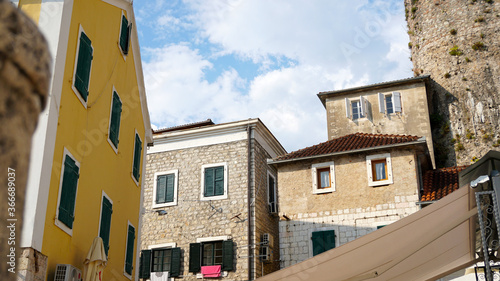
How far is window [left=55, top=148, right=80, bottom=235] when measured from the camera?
9.89m

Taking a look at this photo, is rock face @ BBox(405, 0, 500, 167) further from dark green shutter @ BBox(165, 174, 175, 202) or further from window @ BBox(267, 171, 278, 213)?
dark green shutter @ BBox(165, 174, 175, 202)

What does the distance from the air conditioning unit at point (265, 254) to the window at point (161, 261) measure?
327 centimetres

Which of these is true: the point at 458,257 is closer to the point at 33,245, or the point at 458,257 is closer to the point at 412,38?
the point at 33,245

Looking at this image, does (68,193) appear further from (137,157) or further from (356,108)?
(356,108)

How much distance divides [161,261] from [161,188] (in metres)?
3.05

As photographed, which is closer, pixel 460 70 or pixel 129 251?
pixel 129 251

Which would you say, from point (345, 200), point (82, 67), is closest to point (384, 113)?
point (345, 200)

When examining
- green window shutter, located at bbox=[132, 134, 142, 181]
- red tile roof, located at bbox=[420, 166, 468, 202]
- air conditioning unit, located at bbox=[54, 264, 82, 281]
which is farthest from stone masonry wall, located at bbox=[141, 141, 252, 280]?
air conditioning unit, located at bbox=[54, 264, 82, 281]

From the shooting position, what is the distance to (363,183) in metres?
18.8

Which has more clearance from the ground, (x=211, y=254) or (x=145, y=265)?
(x=211, y=254)

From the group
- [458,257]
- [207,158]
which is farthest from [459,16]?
[458,257]

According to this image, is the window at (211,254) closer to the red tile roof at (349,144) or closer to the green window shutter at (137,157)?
the red tile roof at (349,144)

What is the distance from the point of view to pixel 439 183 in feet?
61.3

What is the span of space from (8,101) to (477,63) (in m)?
29.3
